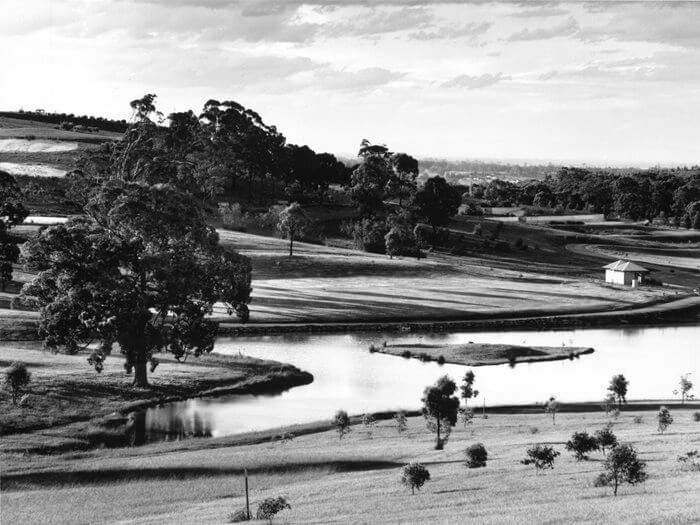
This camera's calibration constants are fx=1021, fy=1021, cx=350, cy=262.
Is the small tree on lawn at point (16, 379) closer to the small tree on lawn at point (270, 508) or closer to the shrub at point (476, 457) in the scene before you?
the small tree on lawn at point (270, 508)

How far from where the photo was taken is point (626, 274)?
4754 inches

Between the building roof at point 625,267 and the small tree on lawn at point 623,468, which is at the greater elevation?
the building roof at point 625,267

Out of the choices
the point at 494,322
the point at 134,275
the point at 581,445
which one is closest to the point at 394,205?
the point at 494,322

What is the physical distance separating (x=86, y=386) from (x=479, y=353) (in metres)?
30.5

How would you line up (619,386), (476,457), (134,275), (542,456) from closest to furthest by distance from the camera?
(542,456) < (476,457) < (619,386) < (134,275)

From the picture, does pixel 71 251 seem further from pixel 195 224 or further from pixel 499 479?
pixel 499 479

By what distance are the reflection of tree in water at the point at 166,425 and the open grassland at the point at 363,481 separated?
2664 mm

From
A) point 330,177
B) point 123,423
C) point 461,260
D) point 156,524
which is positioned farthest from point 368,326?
point 330,177

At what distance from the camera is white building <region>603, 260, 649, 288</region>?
120 meters

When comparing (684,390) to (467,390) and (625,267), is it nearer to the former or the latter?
(467,390)

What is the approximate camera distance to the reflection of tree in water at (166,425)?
52.4 m

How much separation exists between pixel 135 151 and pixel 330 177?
4646 centimetres

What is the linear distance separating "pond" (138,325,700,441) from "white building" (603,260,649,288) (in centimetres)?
2625

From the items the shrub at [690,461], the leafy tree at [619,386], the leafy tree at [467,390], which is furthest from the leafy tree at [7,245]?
the shrub at [690,461]
